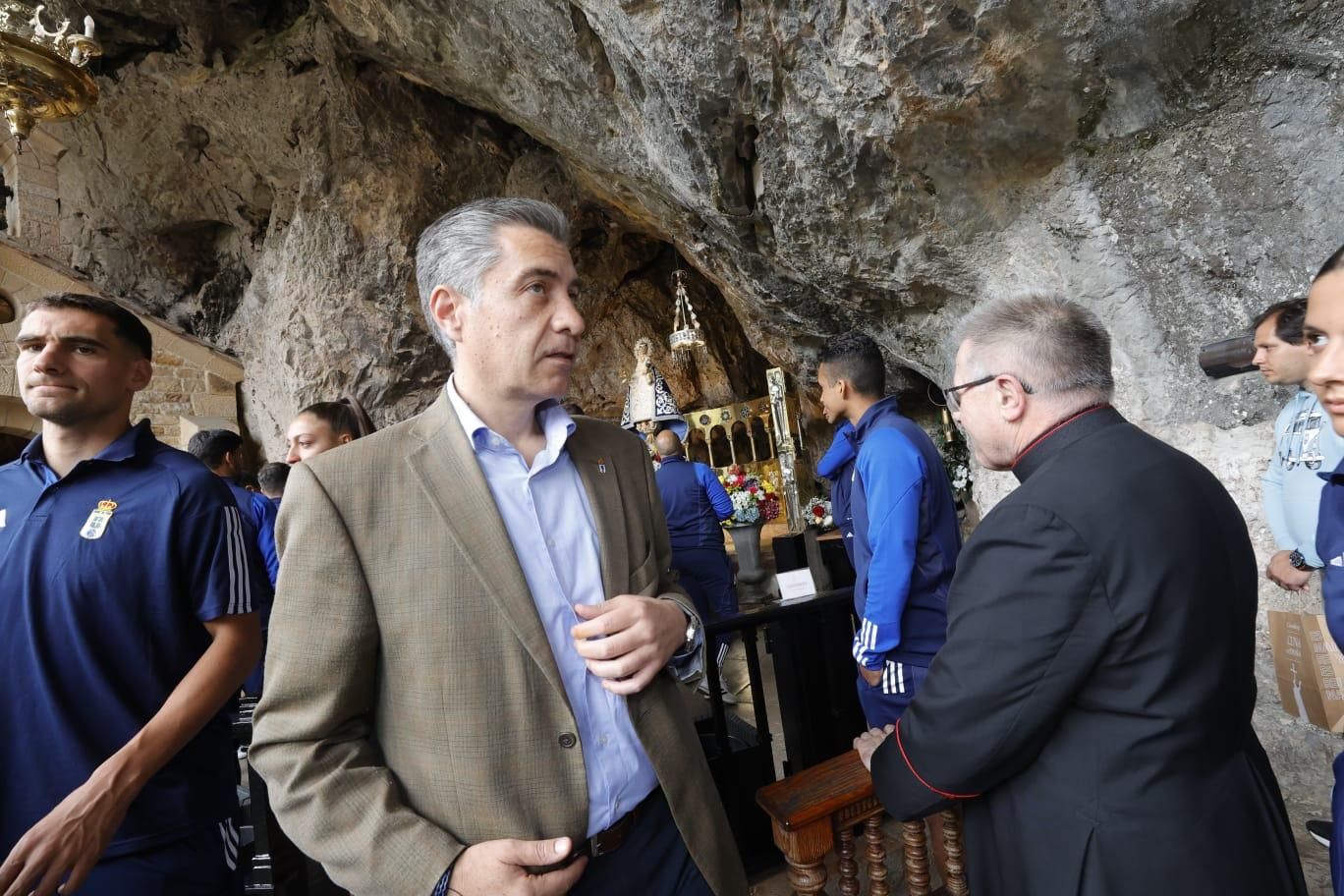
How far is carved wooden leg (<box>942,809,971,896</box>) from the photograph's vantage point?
5.73ft

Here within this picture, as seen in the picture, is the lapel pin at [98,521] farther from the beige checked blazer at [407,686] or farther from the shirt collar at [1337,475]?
the shirt collar at [1337,475]

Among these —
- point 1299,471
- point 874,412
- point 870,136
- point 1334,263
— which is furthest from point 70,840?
point 870,136

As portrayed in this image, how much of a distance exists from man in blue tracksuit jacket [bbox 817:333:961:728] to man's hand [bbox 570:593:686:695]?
4.46 ft

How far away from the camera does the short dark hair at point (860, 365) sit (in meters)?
2.57

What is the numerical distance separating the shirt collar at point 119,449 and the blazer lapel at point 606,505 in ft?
3.68

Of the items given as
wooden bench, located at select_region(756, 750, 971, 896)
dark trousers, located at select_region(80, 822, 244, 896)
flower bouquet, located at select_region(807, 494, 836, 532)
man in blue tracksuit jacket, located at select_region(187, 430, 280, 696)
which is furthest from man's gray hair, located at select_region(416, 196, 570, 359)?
flower bouquet, located at select_region(807, 494, 836, 532)

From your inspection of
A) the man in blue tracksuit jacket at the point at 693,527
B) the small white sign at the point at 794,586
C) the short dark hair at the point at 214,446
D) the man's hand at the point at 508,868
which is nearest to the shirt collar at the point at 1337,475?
the small white sign at the point at 794,586

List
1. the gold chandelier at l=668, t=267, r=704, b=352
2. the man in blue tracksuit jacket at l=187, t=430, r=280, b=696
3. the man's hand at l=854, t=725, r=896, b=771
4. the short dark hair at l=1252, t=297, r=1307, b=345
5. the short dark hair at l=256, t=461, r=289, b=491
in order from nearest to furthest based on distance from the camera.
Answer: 1. the man's hand at l=854, t=725, r=896, b=771
2. the short dark hair at l=1252, t=297, r=1307, b=345
3. the man in blue tracksuit jacket at l=187, t=430, r=280, b=696
4. the short dark hair at l=256, t=461, r=289, b=491
5. the gold chandelier at l=668, t=267, r=704, b=352

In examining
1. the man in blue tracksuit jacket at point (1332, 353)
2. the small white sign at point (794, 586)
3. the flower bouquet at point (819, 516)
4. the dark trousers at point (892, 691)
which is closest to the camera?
the man in blue tracksuit jacket at point (1332, 353)

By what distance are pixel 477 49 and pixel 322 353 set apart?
552 cm

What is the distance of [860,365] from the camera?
101 inches

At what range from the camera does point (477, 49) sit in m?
5.32

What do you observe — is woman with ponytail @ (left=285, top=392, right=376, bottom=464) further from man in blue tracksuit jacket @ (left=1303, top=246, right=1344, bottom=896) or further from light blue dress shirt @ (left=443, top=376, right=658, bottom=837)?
man in blue tracksuit jacket @ (left=1303, top=246, right=1344, bottom=896)

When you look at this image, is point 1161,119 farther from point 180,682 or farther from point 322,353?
point 322,353
